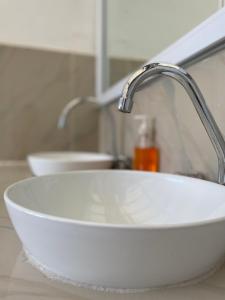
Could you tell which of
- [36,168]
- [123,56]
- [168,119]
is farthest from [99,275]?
[123,56]

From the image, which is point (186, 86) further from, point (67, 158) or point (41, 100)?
point (41, 100)

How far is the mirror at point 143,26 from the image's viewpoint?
735mm

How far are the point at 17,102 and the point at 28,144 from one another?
188mm

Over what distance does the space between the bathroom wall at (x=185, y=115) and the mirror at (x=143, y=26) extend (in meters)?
0.11

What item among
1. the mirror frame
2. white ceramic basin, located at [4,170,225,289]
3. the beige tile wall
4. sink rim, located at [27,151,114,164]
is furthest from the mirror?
white ceramic basin, located at [4,170,225,289]

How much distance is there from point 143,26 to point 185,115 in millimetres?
507

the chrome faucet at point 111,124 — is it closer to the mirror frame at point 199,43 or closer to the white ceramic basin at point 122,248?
the mirror frame at point 199,43

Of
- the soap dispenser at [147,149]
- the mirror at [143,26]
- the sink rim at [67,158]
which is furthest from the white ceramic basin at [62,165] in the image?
the mirror at [143,26]

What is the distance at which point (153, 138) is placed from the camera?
0.90m

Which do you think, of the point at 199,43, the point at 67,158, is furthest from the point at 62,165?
the point at 199,43

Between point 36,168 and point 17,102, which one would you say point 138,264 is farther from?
point 17,102

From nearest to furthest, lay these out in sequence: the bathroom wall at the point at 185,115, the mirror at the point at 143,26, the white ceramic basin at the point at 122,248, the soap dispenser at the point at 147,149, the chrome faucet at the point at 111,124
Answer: the white ceramic basin at the point at 122,248 → the bathroom wall at the point at 185,115 → the mirror at the point at 143,26 → the soap dispenser at the point at 147,149 → the chrome faucet at the point at 111,124

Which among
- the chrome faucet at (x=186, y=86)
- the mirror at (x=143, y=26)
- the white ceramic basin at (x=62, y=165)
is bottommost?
the white ceramic basin at (x=62, y=165)

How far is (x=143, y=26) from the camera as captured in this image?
43.7 inches
